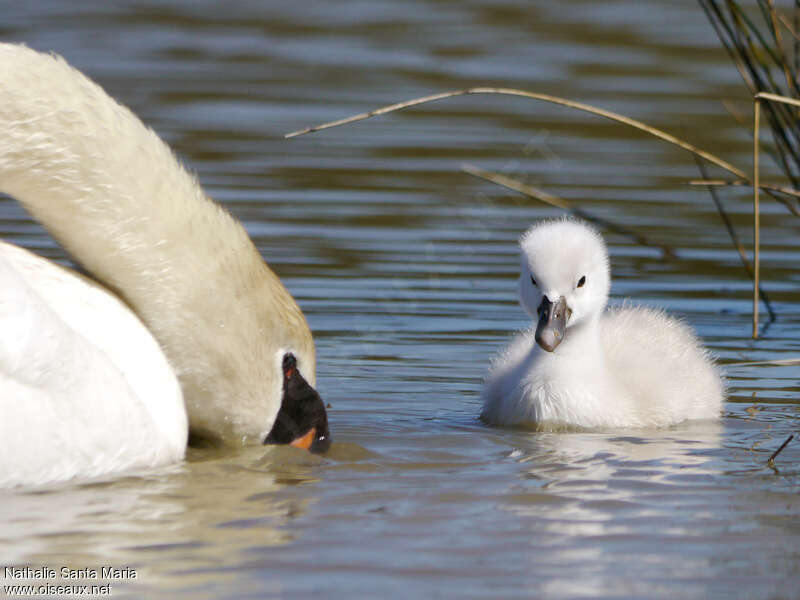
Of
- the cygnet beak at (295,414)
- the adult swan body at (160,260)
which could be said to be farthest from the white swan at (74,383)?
the cygnet beak at (295,414)

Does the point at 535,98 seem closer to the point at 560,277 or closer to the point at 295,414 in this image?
the point at 560,277

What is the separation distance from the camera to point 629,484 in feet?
17.5

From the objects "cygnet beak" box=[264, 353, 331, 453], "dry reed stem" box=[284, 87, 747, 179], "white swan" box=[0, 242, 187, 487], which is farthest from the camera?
"dry reed stem" box=[284, 87, 747, 179]

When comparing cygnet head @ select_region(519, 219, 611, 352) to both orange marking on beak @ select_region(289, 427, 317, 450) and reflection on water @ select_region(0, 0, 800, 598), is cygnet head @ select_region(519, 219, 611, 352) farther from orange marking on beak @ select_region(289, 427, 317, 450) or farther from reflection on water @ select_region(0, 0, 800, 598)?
orange marking on beak @ select_region(289, 427, 317, 450)

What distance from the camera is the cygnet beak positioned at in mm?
5566

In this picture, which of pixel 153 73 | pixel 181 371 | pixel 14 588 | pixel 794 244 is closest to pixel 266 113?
pixel 153 73

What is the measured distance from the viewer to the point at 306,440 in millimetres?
5594

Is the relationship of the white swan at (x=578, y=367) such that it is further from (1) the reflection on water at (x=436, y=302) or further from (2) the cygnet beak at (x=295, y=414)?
(2) the cygnet beak at (x=295, y=414)

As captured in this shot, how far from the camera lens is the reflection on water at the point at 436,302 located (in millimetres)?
Answer: 4523

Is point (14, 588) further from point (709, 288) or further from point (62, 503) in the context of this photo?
point (709, 288)

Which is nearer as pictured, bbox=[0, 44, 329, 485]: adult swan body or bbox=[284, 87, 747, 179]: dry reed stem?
bbox=[0, 44, 329, 485]: adult swan body

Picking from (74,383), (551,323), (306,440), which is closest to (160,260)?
(74,383)

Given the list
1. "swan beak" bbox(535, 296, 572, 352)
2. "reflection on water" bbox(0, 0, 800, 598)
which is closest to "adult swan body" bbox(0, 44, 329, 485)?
"reflection on water" bbox(0, 0, 800, 598)

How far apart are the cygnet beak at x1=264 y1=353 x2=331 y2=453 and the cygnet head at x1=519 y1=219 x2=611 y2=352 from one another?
0.98 m
